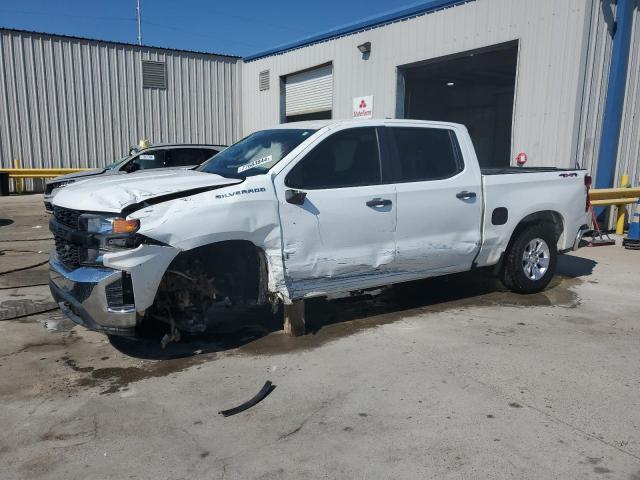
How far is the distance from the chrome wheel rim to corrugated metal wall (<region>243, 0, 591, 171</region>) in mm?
4596

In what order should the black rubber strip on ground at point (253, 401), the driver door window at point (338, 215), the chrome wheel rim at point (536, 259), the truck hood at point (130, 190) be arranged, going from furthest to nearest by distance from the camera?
the chrome wheel rim at point (536, 259) → the driver door window at point (338, 215) → the truck hood at point (130, 190) → the black rubber strip on ground at point (253, 401)

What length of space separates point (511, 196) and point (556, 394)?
2.67 metres

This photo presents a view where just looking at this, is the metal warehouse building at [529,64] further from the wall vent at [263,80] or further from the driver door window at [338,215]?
the driver door window at [338,215]

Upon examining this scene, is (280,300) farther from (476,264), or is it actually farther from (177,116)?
(177,116)

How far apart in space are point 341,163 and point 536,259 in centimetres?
295

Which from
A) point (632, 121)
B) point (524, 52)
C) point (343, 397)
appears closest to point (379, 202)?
point (343, 397)

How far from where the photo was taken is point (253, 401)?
11.8ft

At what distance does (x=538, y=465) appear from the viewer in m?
2.88

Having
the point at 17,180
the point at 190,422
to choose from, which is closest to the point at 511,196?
the point at 190,422

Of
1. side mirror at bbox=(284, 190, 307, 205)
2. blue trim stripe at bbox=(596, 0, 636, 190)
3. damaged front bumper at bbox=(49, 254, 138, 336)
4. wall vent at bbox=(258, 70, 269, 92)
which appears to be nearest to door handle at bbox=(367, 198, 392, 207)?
side mirror at bbox=(284, 190, 307, 205)

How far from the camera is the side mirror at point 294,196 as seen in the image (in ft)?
14.3

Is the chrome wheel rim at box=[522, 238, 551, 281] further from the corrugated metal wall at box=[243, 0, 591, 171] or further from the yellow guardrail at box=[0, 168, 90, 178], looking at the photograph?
the yellow guardrail at box=[0, 168, 90, 178]

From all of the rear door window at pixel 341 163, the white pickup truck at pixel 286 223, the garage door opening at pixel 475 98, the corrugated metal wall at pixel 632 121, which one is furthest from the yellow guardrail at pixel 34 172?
the corrugated metal wall at pixel 632 121

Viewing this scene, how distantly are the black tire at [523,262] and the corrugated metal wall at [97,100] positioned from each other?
17595mm
